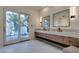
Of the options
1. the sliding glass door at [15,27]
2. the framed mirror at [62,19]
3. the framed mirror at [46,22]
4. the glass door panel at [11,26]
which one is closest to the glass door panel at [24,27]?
the sliding glass door at [15,27]

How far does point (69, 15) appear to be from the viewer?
4.66 metres

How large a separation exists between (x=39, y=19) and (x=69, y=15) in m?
3.70

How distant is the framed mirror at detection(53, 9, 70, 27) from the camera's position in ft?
15.9

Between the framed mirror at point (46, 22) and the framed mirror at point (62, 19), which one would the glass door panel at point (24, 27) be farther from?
A: the framed mirror at point (62, 19)

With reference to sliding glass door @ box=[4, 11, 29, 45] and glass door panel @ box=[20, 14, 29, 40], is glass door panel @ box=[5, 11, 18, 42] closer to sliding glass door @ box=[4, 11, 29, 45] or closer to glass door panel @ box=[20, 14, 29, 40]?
sliding glass door @ box=[4, 11, 29, 45]

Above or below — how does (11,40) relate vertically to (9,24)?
below

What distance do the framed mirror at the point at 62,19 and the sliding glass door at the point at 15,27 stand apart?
2.12 metres

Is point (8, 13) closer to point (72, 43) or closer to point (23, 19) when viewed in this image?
point (23, 19)

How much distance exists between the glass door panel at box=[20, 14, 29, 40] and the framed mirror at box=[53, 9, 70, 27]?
209cm

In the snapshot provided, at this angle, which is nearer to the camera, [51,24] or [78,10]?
[78,10]

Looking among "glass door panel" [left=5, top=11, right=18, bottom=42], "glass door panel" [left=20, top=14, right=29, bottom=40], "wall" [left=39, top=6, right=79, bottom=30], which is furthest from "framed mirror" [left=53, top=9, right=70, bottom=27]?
"glass door panel" [left=5, top=11, right=18, bottom=42]

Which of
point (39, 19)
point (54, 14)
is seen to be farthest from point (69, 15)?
point (39, 19)

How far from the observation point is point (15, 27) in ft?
19.4
